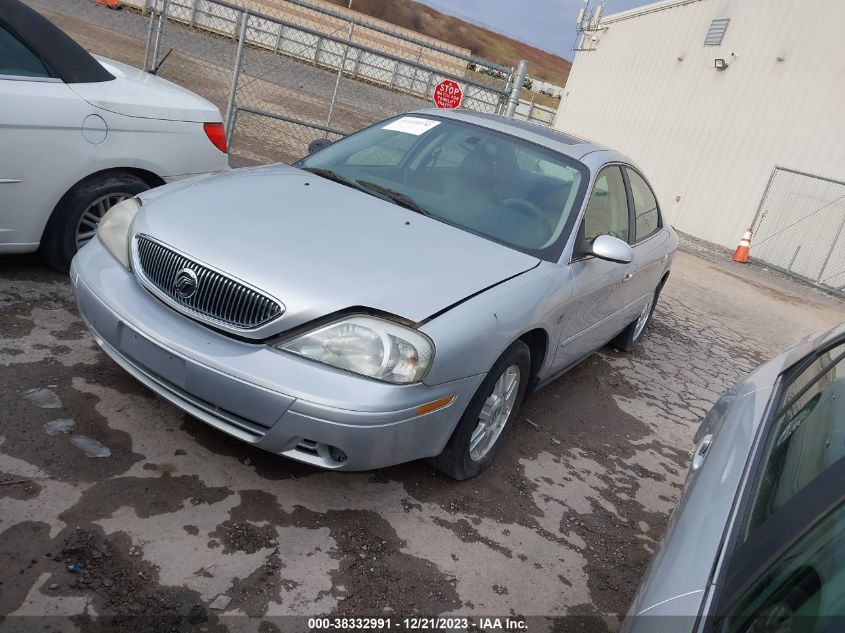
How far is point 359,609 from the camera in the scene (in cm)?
245

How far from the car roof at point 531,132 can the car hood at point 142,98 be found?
148 cm

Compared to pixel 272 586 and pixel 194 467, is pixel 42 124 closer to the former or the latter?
pixel 194 467

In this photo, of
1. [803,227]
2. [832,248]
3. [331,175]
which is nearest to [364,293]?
[331,175]

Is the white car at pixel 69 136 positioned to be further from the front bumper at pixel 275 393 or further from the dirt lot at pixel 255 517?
the front bumper at pixel 275 393

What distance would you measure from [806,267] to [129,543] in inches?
574

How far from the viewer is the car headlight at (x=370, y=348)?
265 cm

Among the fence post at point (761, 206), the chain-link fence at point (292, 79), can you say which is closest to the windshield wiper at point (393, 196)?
the chain-link fence at point (292, 79)

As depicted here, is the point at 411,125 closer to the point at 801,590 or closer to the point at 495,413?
the point at 495,413

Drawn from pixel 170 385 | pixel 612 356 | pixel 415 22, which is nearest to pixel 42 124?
pixel 170 385

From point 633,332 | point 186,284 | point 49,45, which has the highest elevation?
point 49,45

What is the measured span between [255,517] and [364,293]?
0.96 metres

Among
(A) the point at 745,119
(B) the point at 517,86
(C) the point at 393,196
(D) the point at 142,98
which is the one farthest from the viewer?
(A) the point at 745,119

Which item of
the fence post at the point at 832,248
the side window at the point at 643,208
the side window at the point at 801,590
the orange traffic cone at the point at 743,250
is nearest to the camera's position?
the side window at the point at 801,590

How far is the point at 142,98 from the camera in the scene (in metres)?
4.44
